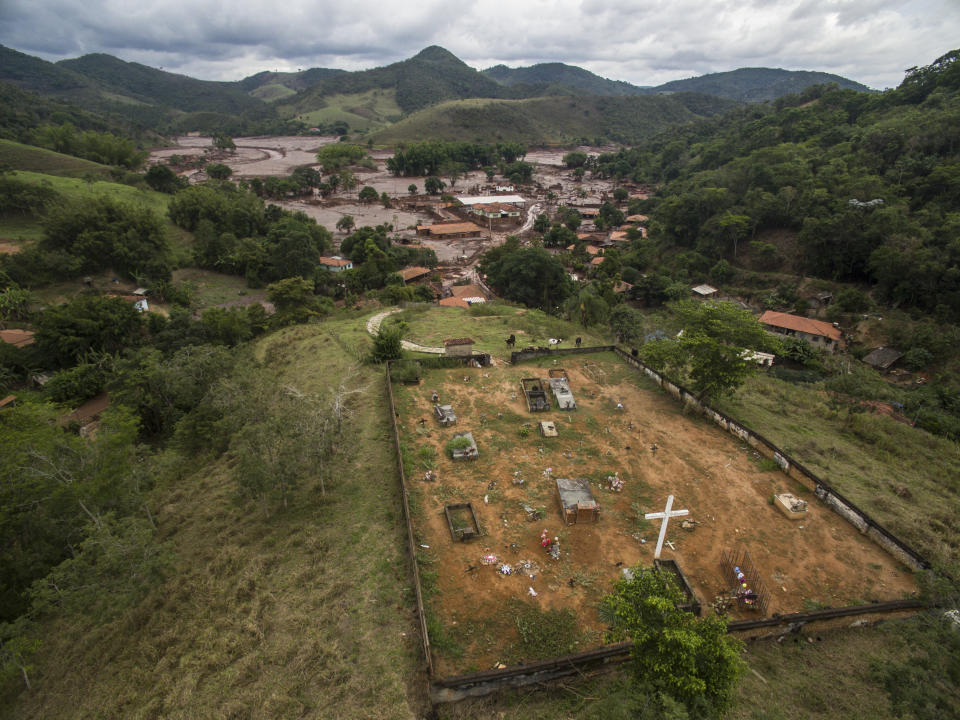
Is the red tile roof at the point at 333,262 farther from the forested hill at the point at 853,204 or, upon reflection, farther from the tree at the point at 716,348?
the tree at the point at 716,348

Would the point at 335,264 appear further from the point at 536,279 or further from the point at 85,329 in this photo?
the point at 85,329

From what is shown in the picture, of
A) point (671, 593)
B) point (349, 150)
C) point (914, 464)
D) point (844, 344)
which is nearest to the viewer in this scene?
point (671, 593)

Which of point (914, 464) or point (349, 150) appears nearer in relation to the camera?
point (914, 464)

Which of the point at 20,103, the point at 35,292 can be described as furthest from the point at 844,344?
the point at 20,103

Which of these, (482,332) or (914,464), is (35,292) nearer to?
(482,332)

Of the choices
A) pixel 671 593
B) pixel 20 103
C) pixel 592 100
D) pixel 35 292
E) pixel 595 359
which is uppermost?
pixel 592 100

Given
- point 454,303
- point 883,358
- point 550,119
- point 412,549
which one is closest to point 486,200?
point 454,303

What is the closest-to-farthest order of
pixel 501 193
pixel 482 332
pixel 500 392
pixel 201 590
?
1. pixel 201 590
2. pixel 500 392
3. pixel 482 332
4. pixel 501 193

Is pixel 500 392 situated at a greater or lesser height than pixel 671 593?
lesser
